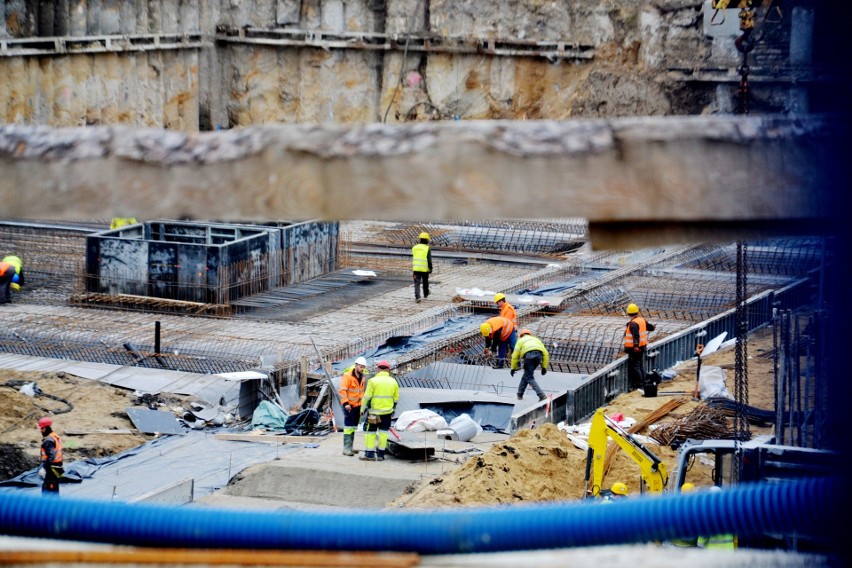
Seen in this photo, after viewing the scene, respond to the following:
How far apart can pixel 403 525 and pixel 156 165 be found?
1180mm

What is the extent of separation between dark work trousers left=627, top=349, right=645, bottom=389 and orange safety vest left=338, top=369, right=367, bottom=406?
13.5 ft

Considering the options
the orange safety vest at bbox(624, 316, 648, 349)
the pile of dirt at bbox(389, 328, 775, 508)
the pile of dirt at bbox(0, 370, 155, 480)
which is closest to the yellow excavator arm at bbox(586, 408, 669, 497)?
the pile of dirt at bbox(389, 328, 775, 508)

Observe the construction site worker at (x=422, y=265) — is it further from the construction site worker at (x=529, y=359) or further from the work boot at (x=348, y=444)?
the work boot at (x=348, y=444)

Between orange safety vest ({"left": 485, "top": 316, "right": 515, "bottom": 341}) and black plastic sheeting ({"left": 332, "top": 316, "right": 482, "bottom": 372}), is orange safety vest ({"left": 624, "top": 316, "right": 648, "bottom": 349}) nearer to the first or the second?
orange safety vest ({"left": 485, "top": 316, "right": 515, "bottom": 341})

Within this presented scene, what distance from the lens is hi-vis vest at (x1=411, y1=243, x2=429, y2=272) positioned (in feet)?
67.5

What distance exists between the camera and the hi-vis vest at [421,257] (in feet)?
67.5

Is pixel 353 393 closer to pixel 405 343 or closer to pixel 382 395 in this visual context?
pixel 382 395

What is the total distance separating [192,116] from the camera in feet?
133

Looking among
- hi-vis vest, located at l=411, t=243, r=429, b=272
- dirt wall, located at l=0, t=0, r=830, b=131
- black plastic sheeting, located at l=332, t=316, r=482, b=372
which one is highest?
dirt wall, located at l=0, t=0, r=830, b=131

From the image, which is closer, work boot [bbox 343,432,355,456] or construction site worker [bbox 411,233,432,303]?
work boot [bbox 343,432,355,456]

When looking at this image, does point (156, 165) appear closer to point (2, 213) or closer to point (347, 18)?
point (2, 213)

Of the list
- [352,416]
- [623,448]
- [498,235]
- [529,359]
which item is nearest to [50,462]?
[352,416]

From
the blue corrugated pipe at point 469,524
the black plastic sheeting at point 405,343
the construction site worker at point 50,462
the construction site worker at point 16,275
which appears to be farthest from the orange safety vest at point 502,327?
the blue corrugated pipe at point 469,524

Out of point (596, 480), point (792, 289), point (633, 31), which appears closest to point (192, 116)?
point (633, 31)
